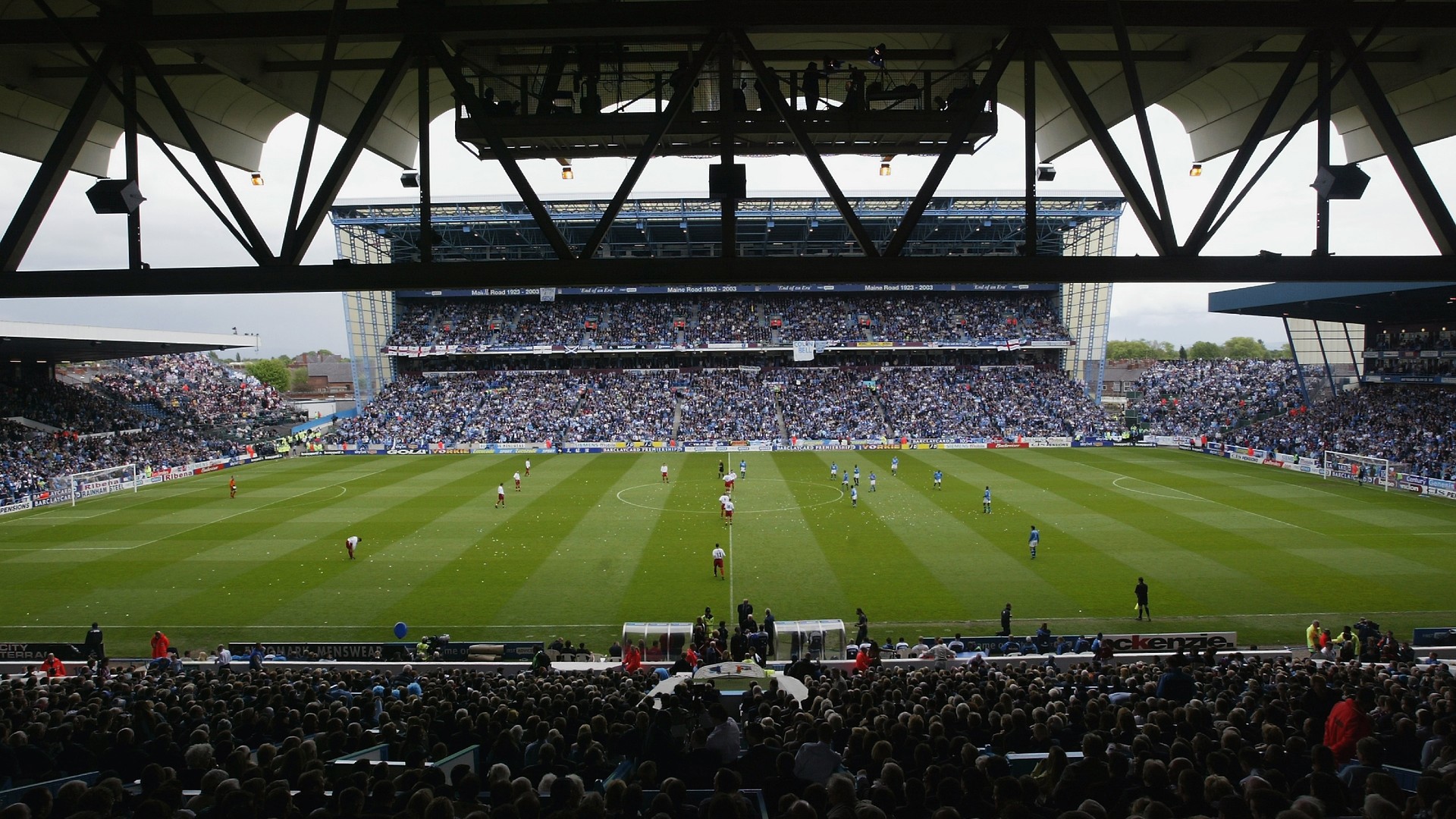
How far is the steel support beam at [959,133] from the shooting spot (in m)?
5.68

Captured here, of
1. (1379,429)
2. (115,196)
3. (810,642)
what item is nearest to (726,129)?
(115,196)

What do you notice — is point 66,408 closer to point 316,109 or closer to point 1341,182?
point 316,109

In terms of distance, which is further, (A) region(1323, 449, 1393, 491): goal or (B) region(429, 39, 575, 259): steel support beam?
(A) region(1323, 449, 1393, 491): goal

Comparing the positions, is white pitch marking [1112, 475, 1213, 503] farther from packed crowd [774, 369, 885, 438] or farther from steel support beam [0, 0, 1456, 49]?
steel support beam [0, 0, 1456, 49]

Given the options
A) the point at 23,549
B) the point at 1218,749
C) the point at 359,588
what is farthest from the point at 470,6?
the point at 23,549

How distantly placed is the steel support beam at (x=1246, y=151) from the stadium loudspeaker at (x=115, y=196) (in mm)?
8263

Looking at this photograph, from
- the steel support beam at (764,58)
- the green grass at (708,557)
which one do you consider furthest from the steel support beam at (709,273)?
the green grass at (708,557)

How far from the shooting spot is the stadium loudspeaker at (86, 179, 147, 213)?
6.09 metres

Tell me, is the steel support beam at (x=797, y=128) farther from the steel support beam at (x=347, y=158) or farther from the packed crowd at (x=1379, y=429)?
the packed crowd at (x=1379, y=429)

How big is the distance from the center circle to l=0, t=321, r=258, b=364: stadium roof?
31695 millimetres

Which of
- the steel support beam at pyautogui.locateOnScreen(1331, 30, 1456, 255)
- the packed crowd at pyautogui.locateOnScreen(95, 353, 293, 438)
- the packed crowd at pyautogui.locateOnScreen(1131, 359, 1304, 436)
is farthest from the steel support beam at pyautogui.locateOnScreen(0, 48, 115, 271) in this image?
the packed crowd at pyautogui.locateOnScreen(1131, 359, 1304, 436)

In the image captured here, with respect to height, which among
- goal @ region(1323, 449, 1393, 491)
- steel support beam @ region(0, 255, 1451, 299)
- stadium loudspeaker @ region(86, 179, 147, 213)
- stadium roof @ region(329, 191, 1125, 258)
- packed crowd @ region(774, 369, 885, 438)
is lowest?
goal @ region(1323, 449, 1393, 491)

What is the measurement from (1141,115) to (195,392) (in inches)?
2919

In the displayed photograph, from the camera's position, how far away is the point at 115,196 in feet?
20.0
